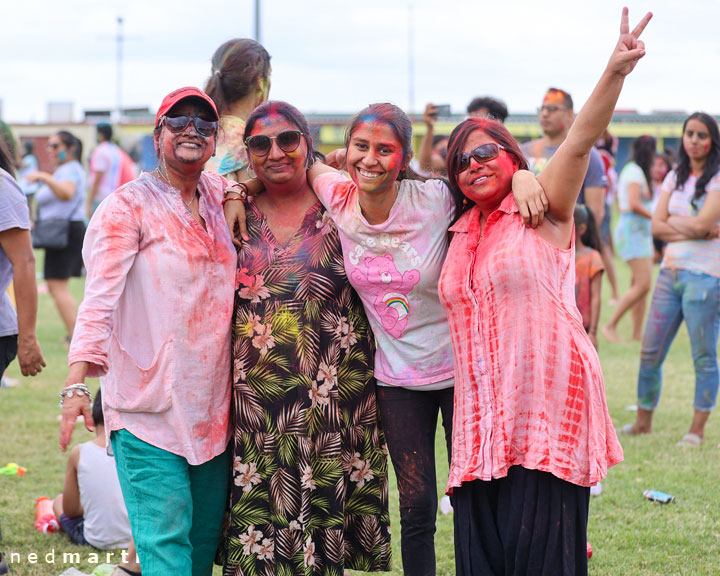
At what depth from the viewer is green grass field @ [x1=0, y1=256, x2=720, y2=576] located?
4402 millimetres

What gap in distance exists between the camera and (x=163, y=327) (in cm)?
322

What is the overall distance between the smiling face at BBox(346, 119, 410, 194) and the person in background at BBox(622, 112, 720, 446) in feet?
11.4

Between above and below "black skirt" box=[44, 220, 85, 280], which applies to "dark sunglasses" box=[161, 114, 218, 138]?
above

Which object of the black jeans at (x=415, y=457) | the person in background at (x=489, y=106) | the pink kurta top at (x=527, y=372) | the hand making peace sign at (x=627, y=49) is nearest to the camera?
the hand making peace sign at (x=627, y=49)

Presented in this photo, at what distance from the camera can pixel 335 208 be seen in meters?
3.56

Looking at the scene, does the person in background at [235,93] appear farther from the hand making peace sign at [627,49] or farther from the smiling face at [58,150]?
the smiling face at [58,150]

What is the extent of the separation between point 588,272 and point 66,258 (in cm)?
576

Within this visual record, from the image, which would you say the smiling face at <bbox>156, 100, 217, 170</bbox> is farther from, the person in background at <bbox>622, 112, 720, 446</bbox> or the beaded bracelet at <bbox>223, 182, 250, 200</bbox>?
the person in background at <bbox>622, 112, 720, 446</bbox>

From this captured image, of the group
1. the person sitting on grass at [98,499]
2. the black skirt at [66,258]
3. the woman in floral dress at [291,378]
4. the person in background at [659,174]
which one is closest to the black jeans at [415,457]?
the woman in floral dress at [291,378]

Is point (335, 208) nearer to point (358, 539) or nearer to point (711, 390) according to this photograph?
point (358, 539)

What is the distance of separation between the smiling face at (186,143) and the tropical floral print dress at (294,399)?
0.39 metres

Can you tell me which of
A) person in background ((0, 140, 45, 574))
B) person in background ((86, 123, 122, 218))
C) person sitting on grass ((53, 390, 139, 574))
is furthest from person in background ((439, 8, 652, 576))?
person in background ((86, 123, 122, 218))

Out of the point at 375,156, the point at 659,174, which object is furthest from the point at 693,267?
the point at 659,174

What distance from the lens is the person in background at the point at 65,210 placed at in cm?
895
